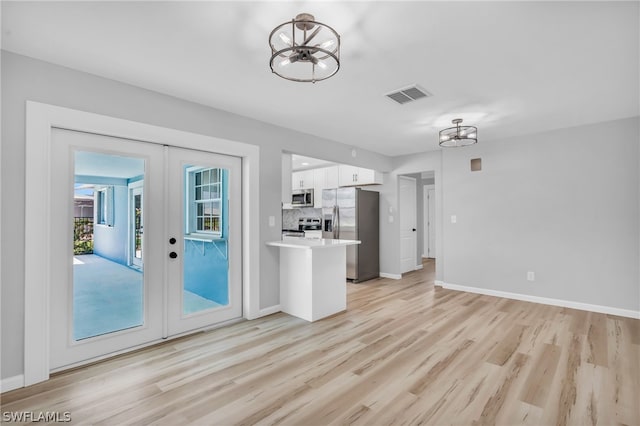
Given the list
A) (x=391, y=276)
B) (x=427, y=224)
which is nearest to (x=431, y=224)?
(x=427, y=224)

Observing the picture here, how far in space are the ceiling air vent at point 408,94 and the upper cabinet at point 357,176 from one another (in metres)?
2.88

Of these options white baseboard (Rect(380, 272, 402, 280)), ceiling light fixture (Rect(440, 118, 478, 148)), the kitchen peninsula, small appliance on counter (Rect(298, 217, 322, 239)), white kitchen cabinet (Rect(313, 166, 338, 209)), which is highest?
ceiling light fixture (Rect(440, 118, 478, 148))

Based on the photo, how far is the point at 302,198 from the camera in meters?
7.04

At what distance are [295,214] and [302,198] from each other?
0.55 metres

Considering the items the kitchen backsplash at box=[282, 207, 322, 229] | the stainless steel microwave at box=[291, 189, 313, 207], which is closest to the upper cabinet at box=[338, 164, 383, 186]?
the stainless steel microwave at box=[291, 189, 313, 207]

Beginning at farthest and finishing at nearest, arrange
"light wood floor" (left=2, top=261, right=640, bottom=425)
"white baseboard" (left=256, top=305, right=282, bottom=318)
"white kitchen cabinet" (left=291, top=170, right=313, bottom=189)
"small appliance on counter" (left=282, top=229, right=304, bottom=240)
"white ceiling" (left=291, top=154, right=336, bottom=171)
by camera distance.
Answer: "white kitchen cabinet" (left=291, top=170, right=313, bottom=189) < "small appliance on counter" (left=282, top=229, right=304, bottom=240) < "white ceiling" (left=291, top=154, right=336, bottom=171) < "white baseboard" (left=256, top=305, right=282, bottom=318) < "light wood floor" (left=2, top=261, right=640, bottom=425)

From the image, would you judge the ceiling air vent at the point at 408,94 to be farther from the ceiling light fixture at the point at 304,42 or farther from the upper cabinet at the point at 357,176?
the upper cabinet at the point at 357,176

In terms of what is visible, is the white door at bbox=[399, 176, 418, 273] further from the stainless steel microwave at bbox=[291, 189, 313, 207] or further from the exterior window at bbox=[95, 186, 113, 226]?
the exterior window at bbox=[95, 186, 113, 226]

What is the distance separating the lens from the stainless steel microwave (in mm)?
6941

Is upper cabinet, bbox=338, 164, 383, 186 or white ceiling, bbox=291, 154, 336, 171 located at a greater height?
white ceiling, bbox=291, 154, 336, 171

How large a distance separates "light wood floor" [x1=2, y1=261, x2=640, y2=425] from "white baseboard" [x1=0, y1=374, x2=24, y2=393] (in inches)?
2.1

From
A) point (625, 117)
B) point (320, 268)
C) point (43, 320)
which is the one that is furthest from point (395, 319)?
point (625, 117)

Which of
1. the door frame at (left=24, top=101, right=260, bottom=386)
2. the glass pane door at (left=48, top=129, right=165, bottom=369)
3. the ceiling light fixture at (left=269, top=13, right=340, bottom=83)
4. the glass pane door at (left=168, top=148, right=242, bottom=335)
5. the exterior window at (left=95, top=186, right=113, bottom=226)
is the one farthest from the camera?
the glass pane door at (left=168, top=148, right=242, bottom=335)

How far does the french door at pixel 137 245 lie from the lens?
2586 mm
